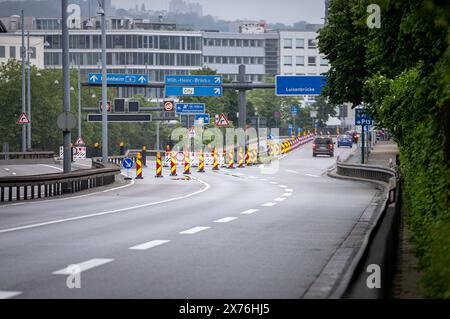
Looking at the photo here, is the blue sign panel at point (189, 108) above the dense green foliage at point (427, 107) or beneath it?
beneath

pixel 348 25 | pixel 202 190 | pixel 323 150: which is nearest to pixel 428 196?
pixel 202 190

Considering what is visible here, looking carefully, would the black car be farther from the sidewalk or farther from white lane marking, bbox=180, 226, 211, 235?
the sidewalk

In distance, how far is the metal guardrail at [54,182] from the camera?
3128cm

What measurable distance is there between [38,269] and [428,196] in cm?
465

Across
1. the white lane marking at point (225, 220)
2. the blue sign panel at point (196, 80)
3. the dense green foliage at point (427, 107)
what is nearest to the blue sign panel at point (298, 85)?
the blue sign panel at point (196, 80)

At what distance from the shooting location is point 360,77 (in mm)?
42875

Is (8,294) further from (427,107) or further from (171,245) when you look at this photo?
(427,107)

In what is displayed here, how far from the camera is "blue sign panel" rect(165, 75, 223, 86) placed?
7655 centimetres

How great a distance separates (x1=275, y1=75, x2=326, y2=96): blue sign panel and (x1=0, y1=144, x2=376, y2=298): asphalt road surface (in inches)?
1523

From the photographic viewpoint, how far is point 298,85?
70.9 metres

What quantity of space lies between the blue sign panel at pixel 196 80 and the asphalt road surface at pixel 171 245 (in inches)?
1779

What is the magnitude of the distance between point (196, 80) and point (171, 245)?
6220 cm

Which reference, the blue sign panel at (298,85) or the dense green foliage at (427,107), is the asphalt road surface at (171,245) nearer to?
the dense green foliage at (427,107)

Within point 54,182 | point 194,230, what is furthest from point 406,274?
point 54,182
